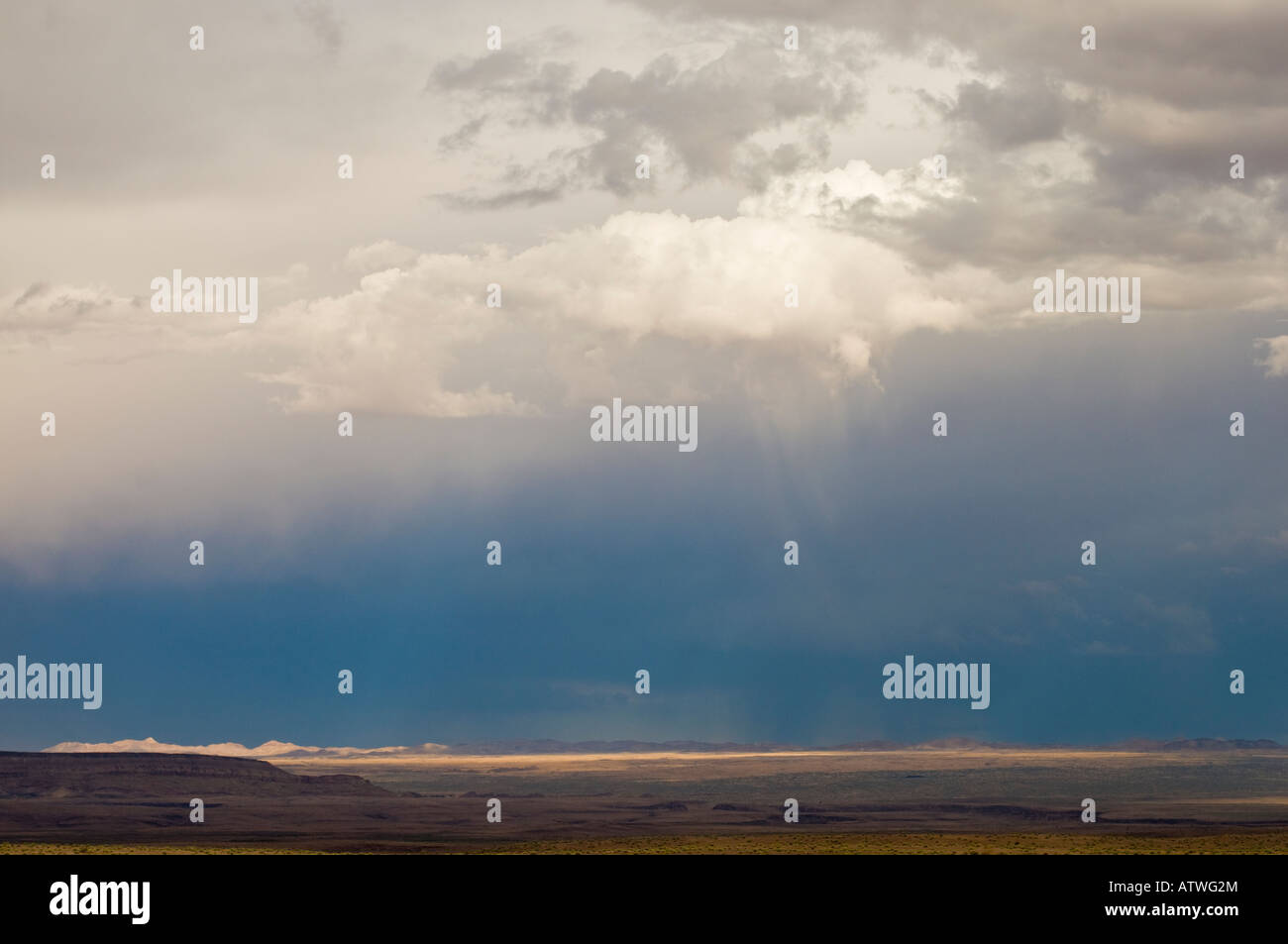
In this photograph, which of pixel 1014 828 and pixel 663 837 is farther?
pixel 1014 828

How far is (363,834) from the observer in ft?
615
